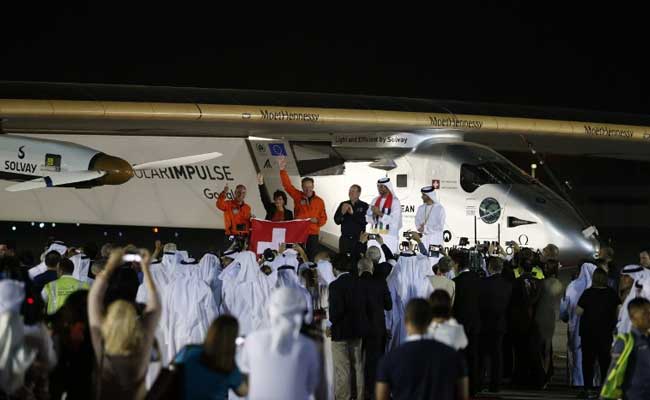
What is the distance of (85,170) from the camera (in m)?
22.5

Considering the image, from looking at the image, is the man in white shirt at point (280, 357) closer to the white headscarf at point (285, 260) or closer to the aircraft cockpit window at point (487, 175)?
the white headscarf at point (285, 260)

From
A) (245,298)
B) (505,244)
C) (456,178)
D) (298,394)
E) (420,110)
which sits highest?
(420,110)

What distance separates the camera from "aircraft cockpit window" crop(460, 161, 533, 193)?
23984 mm

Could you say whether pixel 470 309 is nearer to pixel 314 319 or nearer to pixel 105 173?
pixel 314 319

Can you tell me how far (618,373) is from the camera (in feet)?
24.7

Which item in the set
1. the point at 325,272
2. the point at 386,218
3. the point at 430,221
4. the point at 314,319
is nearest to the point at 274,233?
the point at 386,218

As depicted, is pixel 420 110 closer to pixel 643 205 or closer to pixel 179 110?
pixel 179 110

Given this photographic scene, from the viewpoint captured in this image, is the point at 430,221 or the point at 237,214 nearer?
the point at 430,221

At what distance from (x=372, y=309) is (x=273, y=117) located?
13390 mm

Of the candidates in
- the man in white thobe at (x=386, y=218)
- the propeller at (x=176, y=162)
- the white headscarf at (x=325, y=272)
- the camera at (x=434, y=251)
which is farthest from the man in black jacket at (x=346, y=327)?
the propeller at (x=176, y=162)

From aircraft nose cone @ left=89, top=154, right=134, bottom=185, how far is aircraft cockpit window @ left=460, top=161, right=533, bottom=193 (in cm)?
765

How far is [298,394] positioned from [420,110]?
2085 centimetres

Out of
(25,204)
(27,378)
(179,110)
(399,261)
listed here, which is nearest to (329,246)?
(179,110)

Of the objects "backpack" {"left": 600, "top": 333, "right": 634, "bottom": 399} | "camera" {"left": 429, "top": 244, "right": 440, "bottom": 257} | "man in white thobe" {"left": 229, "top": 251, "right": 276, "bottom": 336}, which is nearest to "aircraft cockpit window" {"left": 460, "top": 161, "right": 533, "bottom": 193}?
"camera" {"left": 429, "top": 244, "right": 440, "bottom": 257}
